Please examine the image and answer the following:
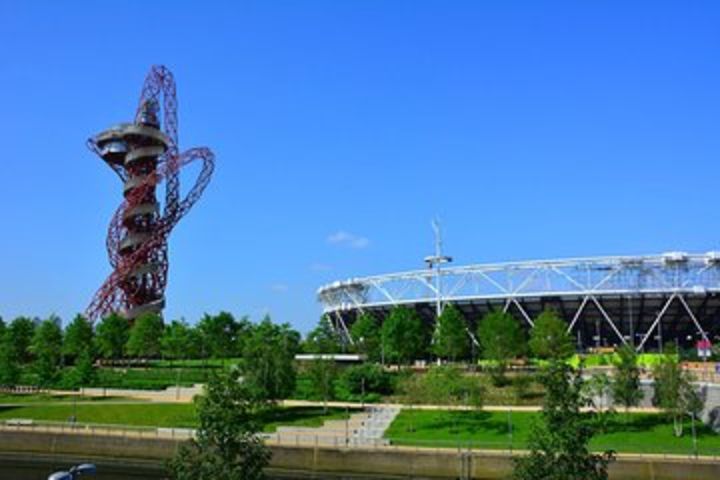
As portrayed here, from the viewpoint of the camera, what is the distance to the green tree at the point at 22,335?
7788cm

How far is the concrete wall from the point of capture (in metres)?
36.4

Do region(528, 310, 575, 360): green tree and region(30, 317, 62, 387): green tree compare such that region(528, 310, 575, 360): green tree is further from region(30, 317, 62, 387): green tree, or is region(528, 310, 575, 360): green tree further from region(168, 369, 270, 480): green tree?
region(30, 317, 62, 387): green tree

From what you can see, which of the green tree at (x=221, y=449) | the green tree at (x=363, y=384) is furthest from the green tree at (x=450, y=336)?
the green tree at (x=221, y=449)

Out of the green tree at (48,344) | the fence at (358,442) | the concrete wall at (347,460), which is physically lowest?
the concrete wall at (347,460)

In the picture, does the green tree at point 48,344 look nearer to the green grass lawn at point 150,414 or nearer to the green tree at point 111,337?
the green tree at point 111,337

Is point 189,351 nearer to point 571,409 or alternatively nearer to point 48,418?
point 48,418

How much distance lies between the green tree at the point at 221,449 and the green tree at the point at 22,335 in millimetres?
64860

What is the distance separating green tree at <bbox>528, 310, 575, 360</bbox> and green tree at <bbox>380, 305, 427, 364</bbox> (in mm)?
11561

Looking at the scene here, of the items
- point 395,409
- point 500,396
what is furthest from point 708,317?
point 395,409

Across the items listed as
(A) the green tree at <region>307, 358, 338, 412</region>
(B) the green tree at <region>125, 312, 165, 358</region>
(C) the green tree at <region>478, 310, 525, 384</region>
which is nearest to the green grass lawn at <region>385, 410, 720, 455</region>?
(A) the green tree at <region>307, 358, 338, 412</region>

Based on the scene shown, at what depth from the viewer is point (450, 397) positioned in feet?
173

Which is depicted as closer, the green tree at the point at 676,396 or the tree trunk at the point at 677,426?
the tree trunk at the point at 677,426

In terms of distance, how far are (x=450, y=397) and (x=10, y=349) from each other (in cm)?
4324

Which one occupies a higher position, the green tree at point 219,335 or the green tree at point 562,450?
the green tree at point 219,335
